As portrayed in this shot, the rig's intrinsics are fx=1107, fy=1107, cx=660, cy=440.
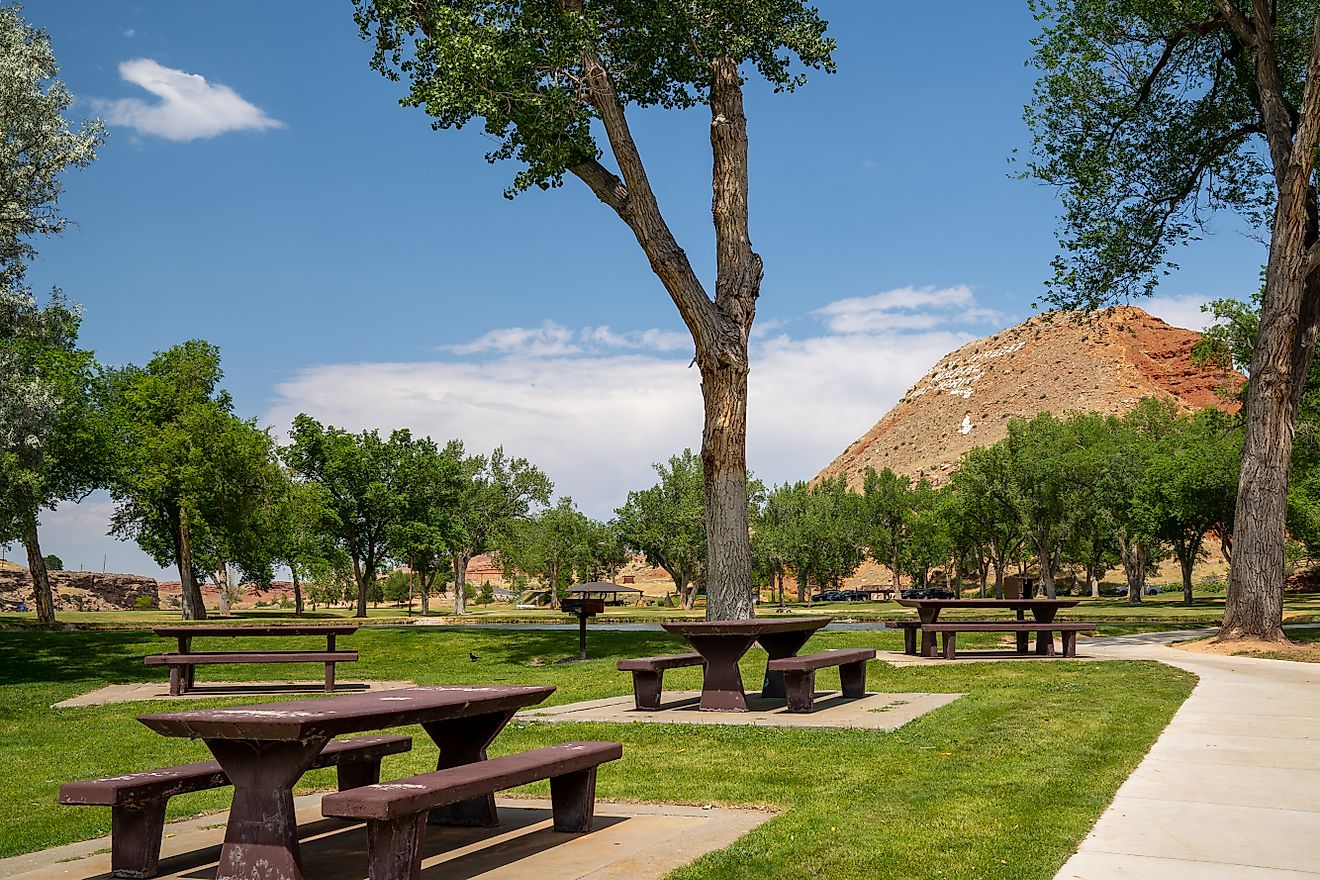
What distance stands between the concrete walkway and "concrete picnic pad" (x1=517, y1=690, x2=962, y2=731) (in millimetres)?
2366

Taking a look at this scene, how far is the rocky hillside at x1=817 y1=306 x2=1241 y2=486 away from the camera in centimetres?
12431

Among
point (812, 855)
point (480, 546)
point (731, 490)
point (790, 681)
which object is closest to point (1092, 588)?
point (480, 546)

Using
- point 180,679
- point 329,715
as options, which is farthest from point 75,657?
point 329,715

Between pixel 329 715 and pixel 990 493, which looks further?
pixel 990 493

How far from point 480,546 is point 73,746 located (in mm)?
61752

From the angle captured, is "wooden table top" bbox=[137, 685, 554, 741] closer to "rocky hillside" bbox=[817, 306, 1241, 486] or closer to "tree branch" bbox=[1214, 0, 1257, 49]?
"tree branch" bbox=[1214, 0, 1257, 49]

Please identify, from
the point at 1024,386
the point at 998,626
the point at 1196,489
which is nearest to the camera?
the point at 998,626

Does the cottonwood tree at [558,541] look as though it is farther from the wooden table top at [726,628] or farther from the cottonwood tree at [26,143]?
the wooden table top at [726,628]

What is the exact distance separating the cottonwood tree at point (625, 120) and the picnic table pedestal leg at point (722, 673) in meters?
5.10

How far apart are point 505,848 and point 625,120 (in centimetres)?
1436

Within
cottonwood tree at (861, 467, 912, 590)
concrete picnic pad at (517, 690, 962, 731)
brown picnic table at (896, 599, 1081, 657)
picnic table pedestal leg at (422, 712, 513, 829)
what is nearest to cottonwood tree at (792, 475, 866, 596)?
cottonwood tree at (861, 467, 912, 590)

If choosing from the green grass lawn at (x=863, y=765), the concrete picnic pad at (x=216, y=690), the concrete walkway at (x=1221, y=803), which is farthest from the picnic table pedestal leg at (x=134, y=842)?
the concrete picnic pad at (x=216, y=690)

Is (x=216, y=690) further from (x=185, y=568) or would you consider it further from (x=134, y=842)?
(x=185, y=568)

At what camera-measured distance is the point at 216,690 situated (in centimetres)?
1592
